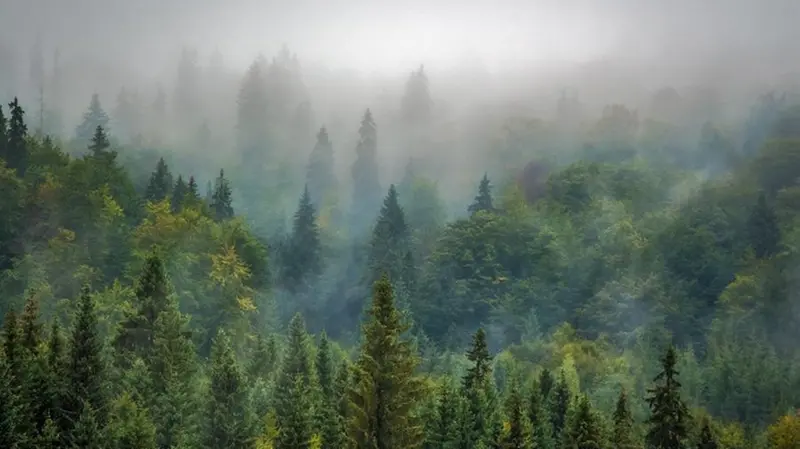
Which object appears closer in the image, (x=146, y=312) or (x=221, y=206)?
(x=146, y=312)

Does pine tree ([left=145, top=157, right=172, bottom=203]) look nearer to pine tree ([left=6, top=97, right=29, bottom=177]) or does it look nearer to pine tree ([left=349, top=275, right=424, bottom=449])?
pine tree ([left=6, top=97, right=29, bottom=177])

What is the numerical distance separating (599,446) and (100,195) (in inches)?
2548

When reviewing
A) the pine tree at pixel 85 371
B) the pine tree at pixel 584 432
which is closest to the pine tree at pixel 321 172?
the pine tree at pixel 85 371

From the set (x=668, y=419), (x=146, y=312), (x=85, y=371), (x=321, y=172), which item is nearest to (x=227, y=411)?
(x=85, y=371)

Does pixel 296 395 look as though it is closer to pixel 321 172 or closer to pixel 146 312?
pixel 146 312

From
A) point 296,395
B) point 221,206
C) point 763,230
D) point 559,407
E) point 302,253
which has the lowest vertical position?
point 559,407

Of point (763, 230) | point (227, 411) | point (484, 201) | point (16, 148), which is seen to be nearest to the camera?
point (227, 411)

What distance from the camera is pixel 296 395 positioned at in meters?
48.4

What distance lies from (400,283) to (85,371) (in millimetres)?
67710

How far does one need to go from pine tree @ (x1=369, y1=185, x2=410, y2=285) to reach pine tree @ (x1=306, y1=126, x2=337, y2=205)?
25256 mm

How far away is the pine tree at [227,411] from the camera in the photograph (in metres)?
49.4

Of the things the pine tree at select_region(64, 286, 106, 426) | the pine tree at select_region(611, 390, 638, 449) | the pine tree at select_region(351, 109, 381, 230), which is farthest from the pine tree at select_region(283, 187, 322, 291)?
the pine tree at select_region(611, 390, 638, 449)

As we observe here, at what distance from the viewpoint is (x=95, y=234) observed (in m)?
89.3

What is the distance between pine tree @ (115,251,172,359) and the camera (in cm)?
5747
